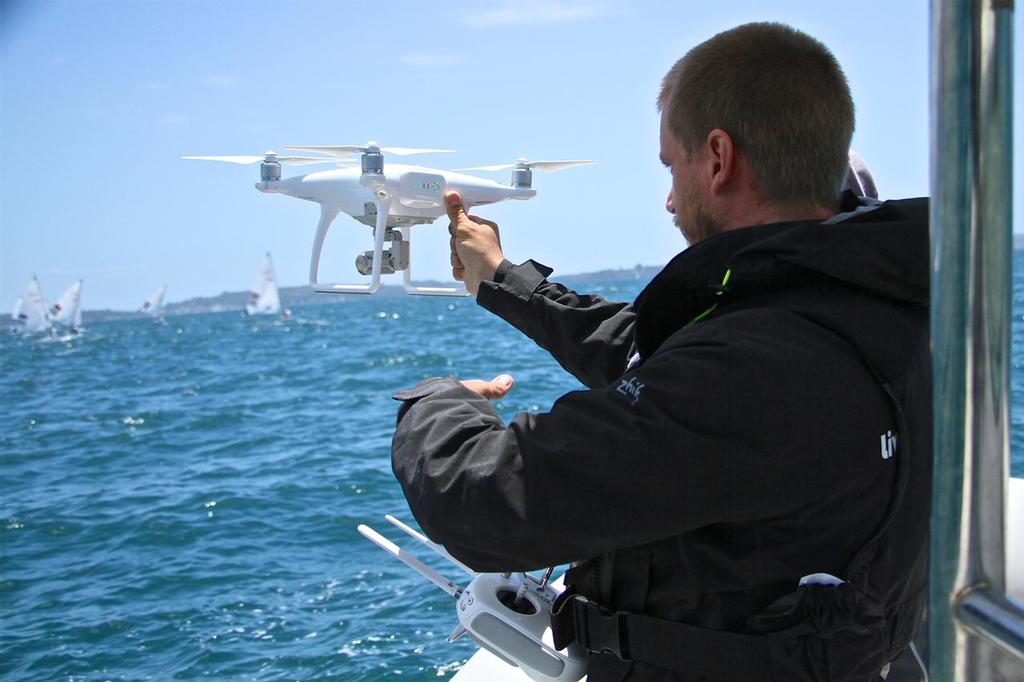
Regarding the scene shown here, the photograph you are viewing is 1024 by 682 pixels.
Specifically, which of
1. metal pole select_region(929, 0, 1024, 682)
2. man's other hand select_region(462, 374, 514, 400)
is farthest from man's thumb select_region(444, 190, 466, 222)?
metal pole select_region(929, 0, 1024, 682)

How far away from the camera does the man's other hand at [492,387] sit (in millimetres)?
1586

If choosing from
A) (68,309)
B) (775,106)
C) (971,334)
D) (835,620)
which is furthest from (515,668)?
(68,309)

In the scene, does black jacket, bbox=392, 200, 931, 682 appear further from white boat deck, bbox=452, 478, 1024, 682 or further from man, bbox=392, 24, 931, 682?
white boat deck, bbox=452, 478, 1024, 682

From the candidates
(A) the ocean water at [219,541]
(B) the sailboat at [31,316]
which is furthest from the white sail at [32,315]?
(A) the ocean water at [219,541]

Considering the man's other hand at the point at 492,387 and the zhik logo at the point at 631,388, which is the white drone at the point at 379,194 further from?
the zhik logo at the point at 631,388

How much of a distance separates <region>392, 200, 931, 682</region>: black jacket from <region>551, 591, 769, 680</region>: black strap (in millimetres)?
15

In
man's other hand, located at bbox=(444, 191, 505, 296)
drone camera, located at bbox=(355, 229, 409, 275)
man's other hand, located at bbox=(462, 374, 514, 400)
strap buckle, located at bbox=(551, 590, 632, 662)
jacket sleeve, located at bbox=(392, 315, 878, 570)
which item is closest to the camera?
jacket sleeve, located at bbox=(392, 315, 878, 570)

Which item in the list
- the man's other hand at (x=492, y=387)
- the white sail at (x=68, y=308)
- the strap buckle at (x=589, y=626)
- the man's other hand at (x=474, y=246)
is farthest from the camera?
the white sail at (x=68, y=308)

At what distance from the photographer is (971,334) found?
682mm

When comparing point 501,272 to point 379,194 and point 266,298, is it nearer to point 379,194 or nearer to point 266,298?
point 379,194

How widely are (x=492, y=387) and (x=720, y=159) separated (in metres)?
0.54

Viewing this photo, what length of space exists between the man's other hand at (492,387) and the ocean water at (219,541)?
156 cm

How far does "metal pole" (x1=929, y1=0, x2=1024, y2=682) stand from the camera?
659 millimetres

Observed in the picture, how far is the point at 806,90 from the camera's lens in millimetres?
1271
